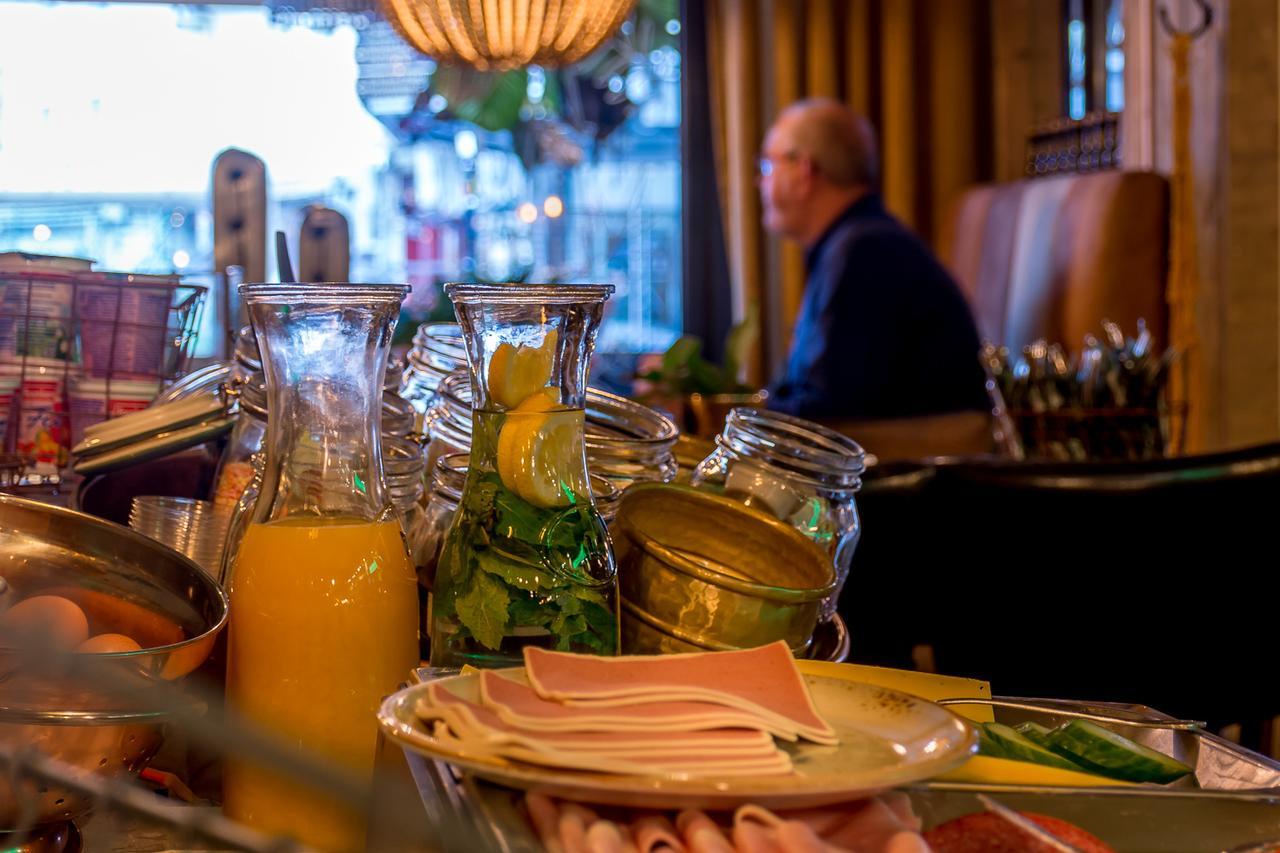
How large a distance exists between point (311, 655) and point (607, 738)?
0.71 feet

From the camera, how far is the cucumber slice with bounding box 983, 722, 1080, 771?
54 cm

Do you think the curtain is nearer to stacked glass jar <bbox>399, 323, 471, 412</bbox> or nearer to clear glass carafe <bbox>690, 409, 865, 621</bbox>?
stacked glass jar <bbox>399, 323, 471, 412</bbox>

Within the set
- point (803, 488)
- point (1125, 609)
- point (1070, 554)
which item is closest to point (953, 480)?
point (1070, 554)

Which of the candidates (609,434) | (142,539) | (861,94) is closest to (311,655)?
(142,539)

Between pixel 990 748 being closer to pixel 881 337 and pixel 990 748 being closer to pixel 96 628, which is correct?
pixel 96 628

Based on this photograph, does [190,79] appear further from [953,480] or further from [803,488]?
[803,488]

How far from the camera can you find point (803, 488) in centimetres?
81

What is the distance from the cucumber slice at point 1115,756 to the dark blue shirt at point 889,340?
267 cm

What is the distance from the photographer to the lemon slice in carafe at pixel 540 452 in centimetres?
61

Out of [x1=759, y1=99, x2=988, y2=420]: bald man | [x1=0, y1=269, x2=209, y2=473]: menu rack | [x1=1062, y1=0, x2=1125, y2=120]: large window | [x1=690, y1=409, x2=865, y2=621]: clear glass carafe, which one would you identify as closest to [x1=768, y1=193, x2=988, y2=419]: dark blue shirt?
[x1=759, y1=99, x2=988, y2=420]: bald man

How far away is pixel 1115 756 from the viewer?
1.77 feet

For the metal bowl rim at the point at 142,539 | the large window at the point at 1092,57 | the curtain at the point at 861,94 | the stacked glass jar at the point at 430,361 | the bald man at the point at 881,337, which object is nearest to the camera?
the metal bowl rim at the point at 142,539

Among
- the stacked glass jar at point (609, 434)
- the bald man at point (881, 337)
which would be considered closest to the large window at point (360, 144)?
the bald man at point (881, 337)

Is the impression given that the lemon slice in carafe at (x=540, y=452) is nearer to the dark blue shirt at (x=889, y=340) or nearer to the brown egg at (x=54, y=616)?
the brown egg at (x=54, y=616)
